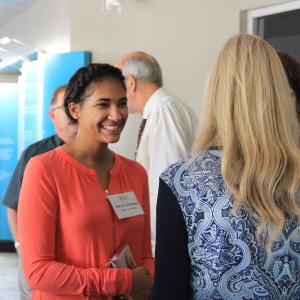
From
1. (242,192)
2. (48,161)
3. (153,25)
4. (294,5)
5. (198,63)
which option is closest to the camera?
(242,192)

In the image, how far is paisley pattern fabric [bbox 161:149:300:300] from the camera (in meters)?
1.13

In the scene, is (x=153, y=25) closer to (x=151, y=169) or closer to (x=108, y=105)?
(x=151, y=169)

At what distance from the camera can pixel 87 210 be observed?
5.20 feet

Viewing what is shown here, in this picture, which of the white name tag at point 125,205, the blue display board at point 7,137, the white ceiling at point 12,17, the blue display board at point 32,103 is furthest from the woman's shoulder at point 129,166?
the white ceiling at point 12,17

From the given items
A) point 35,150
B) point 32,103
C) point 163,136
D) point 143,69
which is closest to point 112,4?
point 32,103

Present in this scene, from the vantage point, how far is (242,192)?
3.65 feet

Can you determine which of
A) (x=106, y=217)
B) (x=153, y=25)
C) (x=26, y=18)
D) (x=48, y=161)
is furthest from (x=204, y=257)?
(x=26, y=18)

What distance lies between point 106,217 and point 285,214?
0.65 m

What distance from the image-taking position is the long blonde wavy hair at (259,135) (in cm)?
112

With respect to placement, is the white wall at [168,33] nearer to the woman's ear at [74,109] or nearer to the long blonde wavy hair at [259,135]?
the woman's ear at [74,109]

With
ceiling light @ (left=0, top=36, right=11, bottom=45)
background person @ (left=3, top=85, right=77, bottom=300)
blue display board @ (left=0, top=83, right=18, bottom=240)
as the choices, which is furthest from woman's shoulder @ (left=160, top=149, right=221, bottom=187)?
ceiling light @ (left=0, top=36, right=11, bottom=45)

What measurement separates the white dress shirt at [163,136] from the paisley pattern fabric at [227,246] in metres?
1.37

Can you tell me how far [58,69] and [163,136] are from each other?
2.81 m

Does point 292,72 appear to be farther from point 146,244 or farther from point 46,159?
point 46,159
